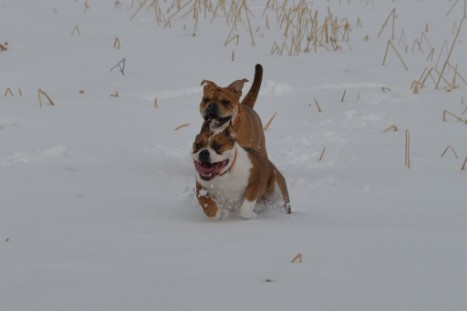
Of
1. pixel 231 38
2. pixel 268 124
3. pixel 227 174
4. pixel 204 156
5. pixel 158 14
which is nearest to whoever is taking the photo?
pixel 204 156

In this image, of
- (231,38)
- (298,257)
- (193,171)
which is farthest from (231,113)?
(231,38)

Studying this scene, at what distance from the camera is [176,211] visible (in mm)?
4758

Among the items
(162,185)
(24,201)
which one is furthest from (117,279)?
(162,185)

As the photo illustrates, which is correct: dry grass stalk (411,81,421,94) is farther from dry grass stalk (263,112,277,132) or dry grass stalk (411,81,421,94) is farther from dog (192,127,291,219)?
dog (192,127,291,219)

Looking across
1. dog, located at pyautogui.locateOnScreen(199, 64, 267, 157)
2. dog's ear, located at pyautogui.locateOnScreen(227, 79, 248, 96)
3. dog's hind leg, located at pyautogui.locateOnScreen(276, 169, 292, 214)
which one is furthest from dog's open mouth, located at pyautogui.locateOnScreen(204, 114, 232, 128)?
dog's hind leg, located at pyautogui.locateOnScreen(276, 169, 292, 214)

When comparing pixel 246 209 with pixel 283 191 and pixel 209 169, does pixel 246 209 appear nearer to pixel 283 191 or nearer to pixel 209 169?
pixel 209 169

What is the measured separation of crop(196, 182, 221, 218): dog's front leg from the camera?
15.0ft

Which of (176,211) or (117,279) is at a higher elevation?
(117,279)

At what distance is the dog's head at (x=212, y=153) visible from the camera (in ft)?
14.3

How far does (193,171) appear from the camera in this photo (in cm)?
599

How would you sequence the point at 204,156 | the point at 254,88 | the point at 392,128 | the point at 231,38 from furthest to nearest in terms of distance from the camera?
1. the point at 231,38
2. the point at 392,128
3. the point at 254,88
4. the point at 204,156

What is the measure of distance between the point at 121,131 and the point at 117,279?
A: 3.70 metres

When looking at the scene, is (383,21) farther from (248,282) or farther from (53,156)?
(248,282)

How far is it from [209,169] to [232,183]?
237 millimetres
